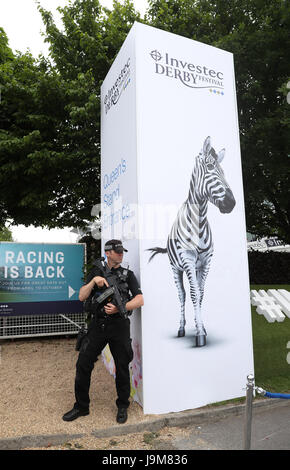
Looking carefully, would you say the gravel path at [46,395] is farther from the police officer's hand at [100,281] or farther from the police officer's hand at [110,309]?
the police officer's hand at [100,281]

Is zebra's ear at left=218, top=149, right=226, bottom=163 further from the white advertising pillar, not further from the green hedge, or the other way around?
the green hedge

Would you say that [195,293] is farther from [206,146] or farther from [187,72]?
[187,72]

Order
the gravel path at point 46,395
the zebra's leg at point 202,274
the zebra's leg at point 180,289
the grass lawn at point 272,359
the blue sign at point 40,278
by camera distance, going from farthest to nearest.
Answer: the blue sign at point 40,278 → the grass lawn at point 272,359 → the zebra's leg at point 202,274 → the zebra's leg at point 180,289 → the gravel path at point 46,395

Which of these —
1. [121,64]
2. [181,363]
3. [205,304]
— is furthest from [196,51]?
[181,363]

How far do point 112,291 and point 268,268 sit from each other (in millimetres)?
11614

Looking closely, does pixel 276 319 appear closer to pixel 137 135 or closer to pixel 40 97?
pixel 137 135

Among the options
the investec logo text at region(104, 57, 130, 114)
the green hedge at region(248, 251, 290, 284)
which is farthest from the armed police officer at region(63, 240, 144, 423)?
the green hedge at region(248, 251, 290, 284)

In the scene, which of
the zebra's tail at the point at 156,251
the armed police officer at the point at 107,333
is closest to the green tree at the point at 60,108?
the zebra's tail at the point at 156,251

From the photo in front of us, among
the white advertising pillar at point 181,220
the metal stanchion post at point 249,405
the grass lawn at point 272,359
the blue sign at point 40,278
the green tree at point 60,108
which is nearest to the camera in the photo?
the metal stanchion post at point 249,405

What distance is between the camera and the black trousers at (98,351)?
439cm

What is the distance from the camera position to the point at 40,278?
855 cm

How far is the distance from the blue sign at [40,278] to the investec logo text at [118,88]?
152 inches

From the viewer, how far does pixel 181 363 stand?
15.6 ft

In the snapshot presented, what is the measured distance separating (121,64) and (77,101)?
4.40m
